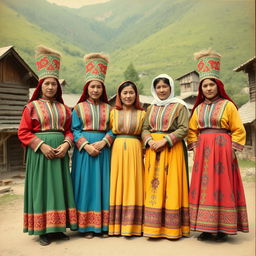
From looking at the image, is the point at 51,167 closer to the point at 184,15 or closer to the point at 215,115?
the point at 215,115

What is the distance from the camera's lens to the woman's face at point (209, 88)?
353cm

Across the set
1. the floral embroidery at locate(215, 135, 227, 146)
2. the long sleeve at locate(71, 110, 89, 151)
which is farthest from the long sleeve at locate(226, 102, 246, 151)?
the long sleeve at locate(71, 110, 89, 151)

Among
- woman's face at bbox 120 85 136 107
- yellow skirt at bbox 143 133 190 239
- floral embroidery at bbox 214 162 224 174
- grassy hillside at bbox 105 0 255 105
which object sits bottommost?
yellow skirt at bbox 143 133 190 239

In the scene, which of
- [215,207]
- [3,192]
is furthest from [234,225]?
[3,192]

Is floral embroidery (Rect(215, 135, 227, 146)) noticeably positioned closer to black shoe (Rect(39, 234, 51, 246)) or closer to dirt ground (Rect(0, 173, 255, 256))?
dirt ground (Rect(0, 173, 255, 256))

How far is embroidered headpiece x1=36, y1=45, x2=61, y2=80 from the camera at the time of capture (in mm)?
3623

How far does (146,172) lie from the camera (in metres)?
3.72

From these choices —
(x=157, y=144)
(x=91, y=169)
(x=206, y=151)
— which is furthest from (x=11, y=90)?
(x=206, y=151)

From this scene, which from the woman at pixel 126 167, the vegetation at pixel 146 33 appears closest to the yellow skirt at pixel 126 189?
the woman at pixel 126 167

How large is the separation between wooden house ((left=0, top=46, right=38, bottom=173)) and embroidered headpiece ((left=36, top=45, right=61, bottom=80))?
6.37 meters

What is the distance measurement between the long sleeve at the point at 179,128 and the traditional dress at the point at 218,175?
7.6 inches

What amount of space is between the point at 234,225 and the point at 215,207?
0.97 ft

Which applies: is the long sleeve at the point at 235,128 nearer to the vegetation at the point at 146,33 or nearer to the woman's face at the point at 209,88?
the woman's face at the point at 209,88

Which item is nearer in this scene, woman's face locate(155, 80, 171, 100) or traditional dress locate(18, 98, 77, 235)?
traditional dress locate(18, 98, 77, 235)
